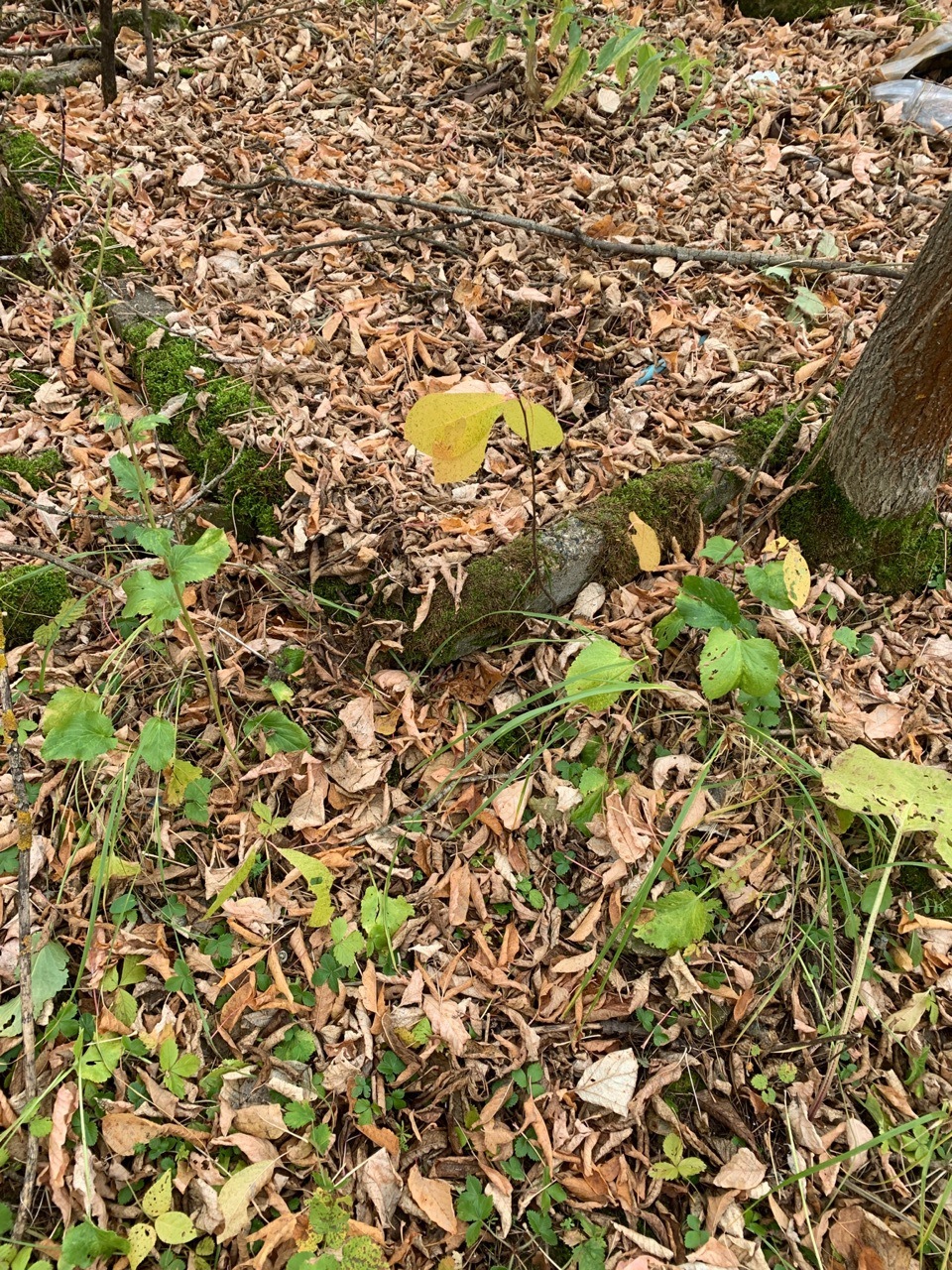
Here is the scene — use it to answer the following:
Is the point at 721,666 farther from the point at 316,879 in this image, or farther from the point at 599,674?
the point at 316,879

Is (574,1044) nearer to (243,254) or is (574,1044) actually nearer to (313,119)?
(243,254)

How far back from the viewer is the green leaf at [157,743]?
185 cm

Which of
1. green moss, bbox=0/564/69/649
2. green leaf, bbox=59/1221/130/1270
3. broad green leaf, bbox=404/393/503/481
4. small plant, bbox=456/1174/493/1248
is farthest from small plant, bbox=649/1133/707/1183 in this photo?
green moss, bbox=0/564/69/649

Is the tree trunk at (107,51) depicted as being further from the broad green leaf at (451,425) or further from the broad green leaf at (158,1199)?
the broad green leaf at (158,1199)

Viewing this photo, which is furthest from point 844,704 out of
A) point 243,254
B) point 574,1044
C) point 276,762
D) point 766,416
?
point 243,254

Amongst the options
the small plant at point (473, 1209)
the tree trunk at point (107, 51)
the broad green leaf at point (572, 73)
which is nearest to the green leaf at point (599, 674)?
the small plant at point (473, 1209)

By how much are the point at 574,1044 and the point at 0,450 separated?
250 cm

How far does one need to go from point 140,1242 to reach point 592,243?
3.32 m

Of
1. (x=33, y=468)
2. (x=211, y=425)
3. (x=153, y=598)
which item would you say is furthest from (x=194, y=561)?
(x=33, y=468)

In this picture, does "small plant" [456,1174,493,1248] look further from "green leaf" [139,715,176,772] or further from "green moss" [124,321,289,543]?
"green moss" [124,321,289,543]

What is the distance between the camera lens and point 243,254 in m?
3.05

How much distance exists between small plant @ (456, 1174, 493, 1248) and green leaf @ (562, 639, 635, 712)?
44.1 inches

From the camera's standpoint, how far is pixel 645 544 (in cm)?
234

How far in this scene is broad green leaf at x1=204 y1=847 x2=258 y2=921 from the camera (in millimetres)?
1982
